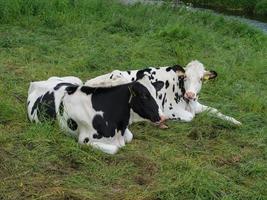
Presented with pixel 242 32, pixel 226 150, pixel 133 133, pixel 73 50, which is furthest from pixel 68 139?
pixel 242 32

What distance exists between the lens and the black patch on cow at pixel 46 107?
18.4ft

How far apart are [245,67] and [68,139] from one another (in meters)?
4.97

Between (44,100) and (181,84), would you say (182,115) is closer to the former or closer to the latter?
(181,84)

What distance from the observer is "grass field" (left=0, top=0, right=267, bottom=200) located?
179 inches

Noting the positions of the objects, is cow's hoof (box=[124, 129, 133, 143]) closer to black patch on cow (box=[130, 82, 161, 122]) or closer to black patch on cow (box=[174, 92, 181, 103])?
black patch on cow (box=[130, 82, 161, 122])

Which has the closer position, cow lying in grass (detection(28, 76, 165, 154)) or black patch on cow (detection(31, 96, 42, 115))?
cow lying in grass (detection(28, 76, 165, 154))

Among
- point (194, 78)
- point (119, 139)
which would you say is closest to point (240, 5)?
point (194, 78)

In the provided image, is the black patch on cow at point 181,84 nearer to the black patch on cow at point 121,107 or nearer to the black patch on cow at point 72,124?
A: the black patch on cow at point 121,107

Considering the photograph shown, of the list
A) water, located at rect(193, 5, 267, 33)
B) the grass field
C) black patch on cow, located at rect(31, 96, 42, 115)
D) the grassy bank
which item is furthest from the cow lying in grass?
the grassy bank

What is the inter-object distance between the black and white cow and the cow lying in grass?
119 centimetres

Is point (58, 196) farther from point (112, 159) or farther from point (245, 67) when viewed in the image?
point (245, 67)

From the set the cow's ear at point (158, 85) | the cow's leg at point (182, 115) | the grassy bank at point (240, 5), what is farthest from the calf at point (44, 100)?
the grassy bank at point (240, 5)

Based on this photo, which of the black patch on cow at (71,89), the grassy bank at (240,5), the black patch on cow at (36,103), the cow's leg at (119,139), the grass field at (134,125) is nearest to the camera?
the grass field at (134,125)

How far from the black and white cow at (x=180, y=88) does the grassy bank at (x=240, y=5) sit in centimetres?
1715
